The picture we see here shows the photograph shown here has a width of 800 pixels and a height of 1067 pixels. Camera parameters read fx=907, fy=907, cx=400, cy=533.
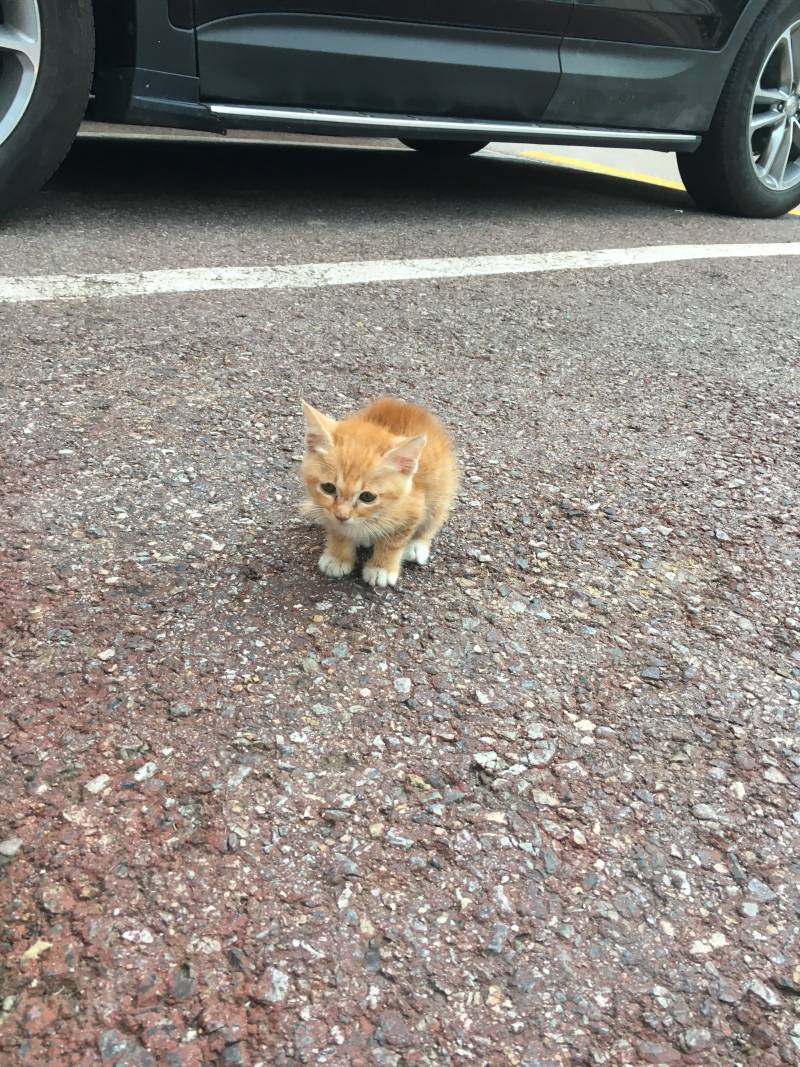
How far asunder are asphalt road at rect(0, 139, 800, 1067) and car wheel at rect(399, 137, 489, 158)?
3.66m

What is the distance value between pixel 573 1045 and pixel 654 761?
57 centimetres

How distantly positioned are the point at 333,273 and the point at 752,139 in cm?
320

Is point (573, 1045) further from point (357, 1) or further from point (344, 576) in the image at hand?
point (357, 1)

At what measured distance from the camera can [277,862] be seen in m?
1.35

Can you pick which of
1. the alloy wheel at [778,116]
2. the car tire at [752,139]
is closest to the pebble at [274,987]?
the car tire at [752,139]

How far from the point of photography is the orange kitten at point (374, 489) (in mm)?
1932

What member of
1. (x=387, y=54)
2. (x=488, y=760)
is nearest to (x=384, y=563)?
(x=488, y=760)

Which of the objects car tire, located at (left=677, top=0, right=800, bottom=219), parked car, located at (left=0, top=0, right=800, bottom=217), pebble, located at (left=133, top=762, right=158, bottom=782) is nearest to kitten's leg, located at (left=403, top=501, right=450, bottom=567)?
pebble, located at (left=133, top=762, right=158, bottom=782)

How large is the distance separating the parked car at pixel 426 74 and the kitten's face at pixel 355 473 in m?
2.43

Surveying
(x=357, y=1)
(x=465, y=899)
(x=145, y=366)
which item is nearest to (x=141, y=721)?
(x=465, y=899)

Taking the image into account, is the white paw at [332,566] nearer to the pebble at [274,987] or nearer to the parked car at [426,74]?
the pebble at [274,987]

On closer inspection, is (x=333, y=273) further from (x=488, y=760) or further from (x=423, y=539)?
(x=488, y=760)

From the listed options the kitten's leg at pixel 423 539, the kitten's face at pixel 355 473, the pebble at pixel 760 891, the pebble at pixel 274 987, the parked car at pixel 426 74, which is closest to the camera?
the pebble at pixel 274 987

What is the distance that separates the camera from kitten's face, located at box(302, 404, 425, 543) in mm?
1927
